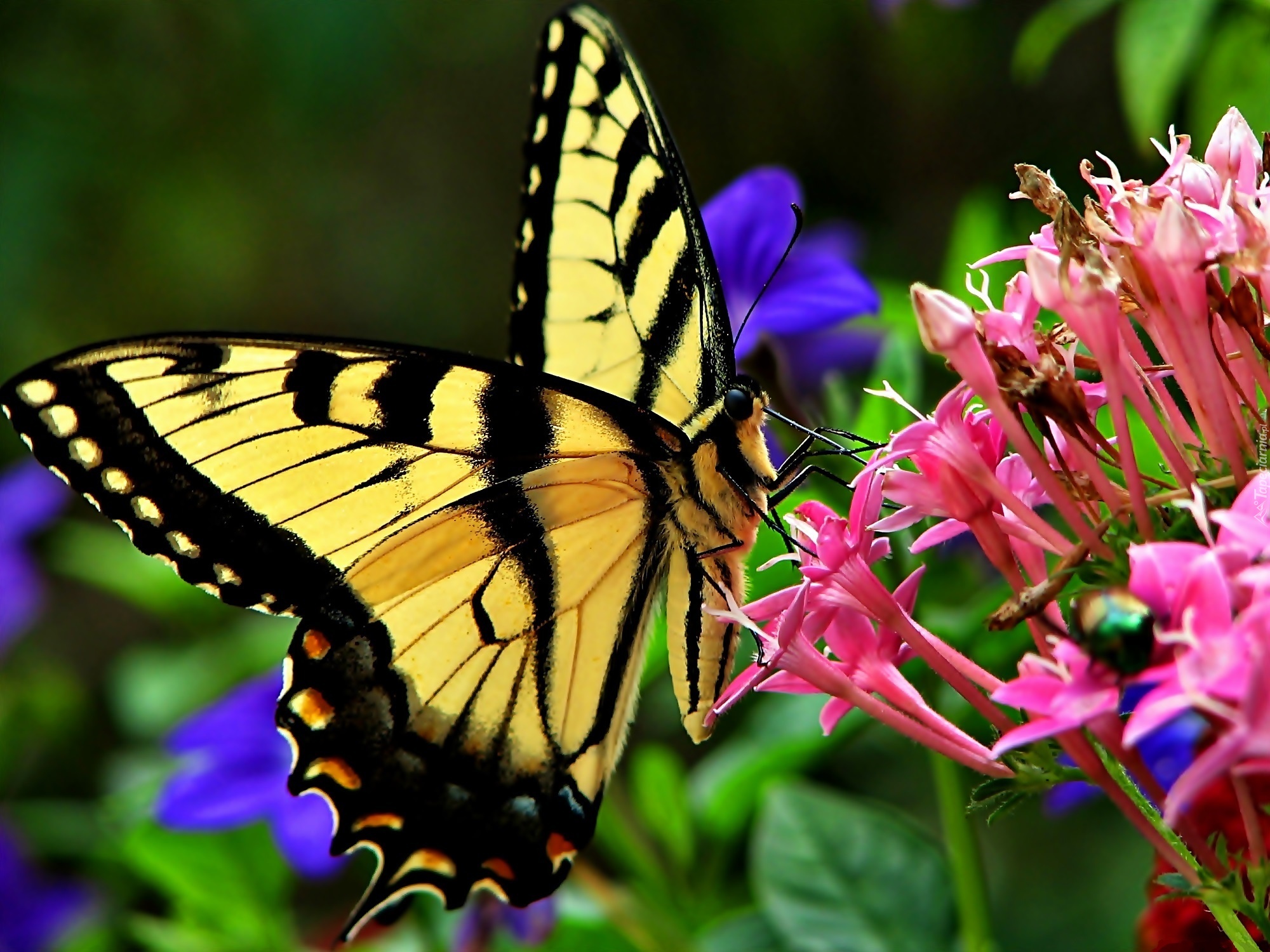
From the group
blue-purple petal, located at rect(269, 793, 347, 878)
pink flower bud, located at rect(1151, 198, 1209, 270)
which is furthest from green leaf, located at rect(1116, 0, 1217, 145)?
blue-purple petal, located at rect(269, 793, 347, 878)

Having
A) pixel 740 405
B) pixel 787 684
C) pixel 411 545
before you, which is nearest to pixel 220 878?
pixel 411 545

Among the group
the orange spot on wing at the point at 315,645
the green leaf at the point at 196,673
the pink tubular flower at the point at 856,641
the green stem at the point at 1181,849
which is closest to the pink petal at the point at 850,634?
the pink tubular flower at the point at 856,641

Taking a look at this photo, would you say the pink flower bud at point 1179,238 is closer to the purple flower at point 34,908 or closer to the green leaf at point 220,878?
the green leaf at point 220,878

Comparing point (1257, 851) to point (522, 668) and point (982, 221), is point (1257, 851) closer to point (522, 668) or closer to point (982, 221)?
point (522, 668)

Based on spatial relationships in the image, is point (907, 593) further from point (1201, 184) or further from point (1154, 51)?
point (1154, 51)

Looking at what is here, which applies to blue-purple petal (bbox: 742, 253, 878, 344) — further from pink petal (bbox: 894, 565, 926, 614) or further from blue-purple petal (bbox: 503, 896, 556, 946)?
blue-purple petal (bbox: 503, 896, 556, 946)

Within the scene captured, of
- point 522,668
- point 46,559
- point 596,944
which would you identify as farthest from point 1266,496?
point 46,559
